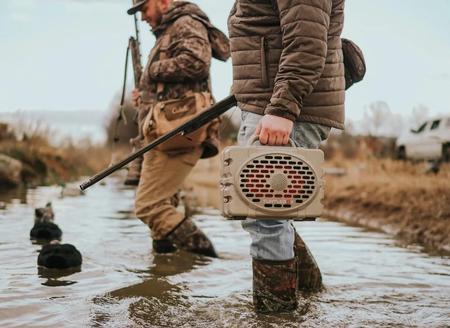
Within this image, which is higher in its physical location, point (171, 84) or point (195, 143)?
point (171, 84)

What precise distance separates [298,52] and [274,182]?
→ 63 cm

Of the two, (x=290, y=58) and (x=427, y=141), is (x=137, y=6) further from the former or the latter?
(x=427, y=141)

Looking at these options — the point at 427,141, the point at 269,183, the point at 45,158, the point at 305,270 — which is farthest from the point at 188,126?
the point at 427,141

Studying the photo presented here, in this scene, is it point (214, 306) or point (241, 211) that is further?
point (214, 306)

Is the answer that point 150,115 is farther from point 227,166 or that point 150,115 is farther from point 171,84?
point 227,166

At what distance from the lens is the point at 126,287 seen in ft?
16.0

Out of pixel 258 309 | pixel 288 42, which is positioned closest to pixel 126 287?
pixel 258 309

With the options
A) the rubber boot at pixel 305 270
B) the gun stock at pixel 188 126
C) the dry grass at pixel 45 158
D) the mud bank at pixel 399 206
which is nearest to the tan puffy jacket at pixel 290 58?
the gun stock at pixel 188 126

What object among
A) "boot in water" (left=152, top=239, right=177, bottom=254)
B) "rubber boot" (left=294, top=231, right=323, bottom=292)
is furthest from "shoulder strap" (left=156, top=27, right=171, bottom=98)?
"rubber boot" (left=294, top=231, right=323, bottom=292)

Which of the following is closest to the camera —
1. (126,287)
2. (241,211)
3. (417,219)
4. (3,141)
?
(241,211)

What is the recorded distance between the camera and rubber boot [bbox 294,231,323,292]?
Answer: 4820 millimetres

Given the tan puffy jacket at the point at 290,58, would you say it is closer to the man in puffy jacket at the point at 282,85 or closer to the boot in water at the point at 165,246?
the man in puffy jacket at the point at 282,85

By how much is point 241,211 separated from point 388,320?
1.13m

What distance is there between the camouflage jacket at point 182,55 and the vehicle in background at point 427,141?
52.1ft
